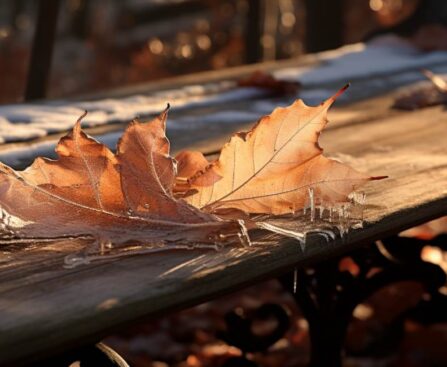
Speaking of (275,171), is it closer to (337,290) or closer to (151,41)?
(337,290)

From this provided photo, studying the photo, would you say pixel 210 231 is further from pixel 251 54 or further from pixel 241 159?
pixel 251 54

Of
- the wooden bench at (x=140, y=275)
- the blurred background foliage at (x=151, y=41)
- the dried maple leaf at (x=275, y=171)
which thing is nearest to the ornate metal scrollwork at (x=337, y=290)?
the wooden bench at (x=140, y=275)

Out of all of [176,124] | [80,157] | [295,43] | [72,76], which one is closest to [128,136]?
[80,157]

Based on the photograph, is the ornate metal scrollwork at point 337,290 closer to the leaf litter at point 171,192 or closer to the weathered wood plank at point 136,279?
the weathered wood plank at point 136,279

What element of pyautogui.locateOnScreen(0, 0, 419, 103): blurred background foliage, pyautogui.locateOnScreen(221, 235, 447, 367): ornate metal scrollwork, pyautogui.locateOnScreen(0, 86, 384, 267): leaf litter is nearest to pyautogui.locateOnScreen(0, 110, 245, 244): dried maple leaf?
pyautogui.locateOnScreen(0, 86, 384, 267): leaf litter

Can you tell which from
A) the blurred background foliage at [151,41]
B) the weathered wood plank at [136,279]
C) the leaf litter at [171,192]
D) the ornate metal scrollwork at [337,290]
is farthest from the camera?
the blurred background foliage at [151,41]

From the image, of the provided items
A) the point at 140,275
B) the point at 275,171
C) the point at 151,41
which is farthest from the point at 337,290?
the point at 151,41
